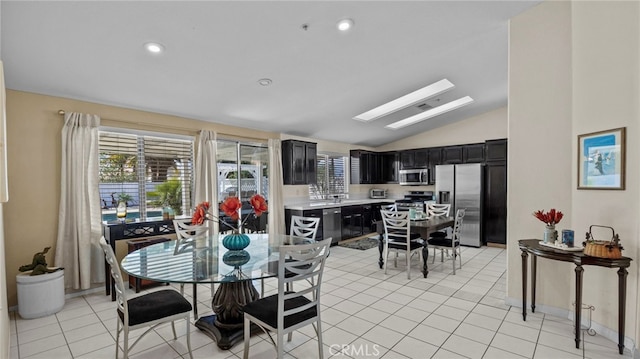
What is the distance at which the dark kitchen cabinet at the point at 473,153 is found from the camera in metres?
6.40

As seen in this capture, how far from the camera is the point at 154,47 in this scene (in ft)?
8.91

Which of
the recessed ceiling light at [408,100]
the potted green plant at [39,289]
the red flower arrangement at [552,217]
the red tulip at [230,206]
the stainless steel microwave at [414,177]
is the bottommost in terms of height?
the potted green plant at [39,289]

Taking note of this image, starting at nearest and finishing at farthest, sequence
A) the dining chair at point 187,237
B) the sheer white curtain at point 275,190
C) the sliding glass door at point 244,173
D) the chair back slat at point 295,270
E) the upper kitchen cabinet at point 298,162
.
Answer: the chair back slat at point 295,270
the dining chair at point 187,237
the sliding glass door at point 244,173
the sheer white curtain at point 275,190
the upper kitchen cabinet at point 298,162

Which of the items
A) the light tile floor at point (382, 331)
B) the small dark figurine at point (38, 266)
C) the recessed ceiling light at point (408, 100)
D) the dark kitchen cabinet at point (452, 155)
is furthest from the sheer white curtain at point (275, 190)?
the dark kitchen cabinet at point (452, 155)

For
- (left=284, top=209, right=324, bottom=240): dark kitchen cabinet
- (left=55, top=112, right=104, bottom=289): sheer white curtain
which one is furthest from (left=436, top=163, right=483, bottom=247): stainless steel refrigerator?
(left=55, top=112, right=104, bottom=289): sheer white curtain

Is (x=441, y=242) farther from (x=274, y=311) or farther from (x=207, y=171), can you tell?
(x=207, y=171)

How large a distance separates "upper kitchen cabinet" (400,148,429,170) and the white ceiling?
2678 mm

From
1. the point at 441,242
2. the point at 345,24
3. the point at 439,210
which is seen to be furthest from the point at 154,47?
the point at 439,210

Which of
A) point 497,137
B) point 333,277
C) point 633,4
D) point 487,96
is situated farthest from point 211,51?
point 497,137

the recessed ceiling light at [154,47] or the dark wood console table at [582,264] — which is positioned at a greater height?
the recessed ceiling light at [154,47]

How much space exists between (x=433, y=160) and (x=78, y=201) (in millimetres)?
6614

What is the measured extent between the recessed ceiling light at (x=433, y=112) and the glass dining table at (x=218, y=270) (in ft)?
14.7

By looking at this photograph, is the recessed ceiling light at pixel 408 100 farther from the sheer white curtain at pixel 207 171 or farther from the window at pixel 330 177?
the sheer white curtain at pixel 207 171

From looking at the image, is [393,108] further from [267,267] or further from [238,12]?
[267,267]
